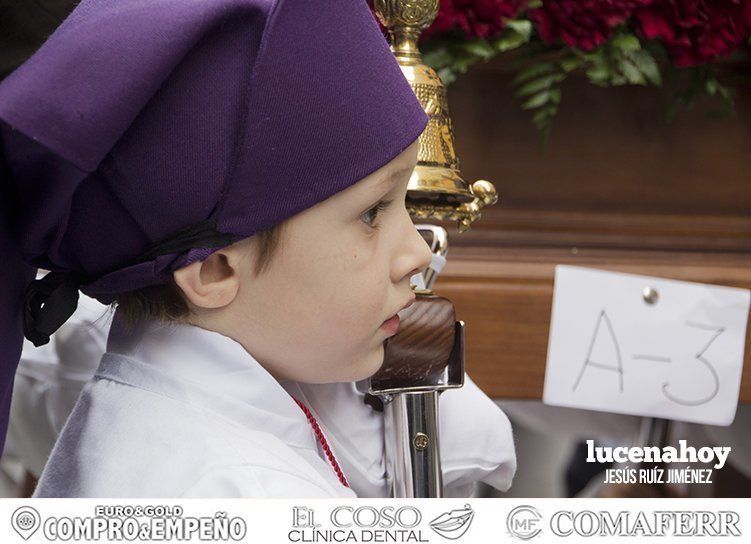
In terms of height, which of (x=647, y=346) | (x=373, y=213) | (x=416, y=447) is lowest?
(x=647, y=346)

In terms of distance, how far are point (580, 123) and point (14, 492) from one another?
63 centimetres

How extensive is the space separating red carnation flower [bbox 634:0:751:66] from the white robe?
40cm

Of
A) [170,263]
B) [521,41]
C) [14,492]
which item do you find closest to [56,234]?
[170,263]

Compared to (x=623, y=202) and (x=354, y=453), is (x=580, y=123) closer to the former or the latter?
(x=623, y=202)

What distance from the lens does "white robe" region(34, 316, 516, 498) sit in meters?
0.39

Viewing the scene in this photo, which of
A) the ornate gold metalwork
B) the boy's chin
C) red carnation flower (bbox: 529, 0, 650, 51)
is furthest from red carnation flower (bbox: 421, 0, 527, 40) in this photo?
the boy's chin

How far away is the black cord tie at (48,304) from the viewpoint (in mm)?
416

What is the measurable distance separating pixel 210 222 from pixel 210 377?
0.24 feet

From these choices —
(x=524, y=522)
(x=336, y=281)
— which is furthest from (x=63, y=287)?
(x=524, y=522)

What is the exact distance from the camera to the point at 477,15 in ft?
2.19

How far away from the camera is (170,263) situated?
41 centimetres

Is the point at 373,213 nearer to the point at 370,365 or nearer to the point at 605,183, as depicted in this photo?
the point at 370,365

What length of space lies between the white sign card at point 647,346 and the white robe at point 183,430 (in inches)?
11.7

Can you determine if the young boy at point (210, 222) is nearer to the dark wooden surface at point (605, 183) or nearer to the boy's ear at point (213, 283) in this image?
the boy's ear at point (213, 283)
